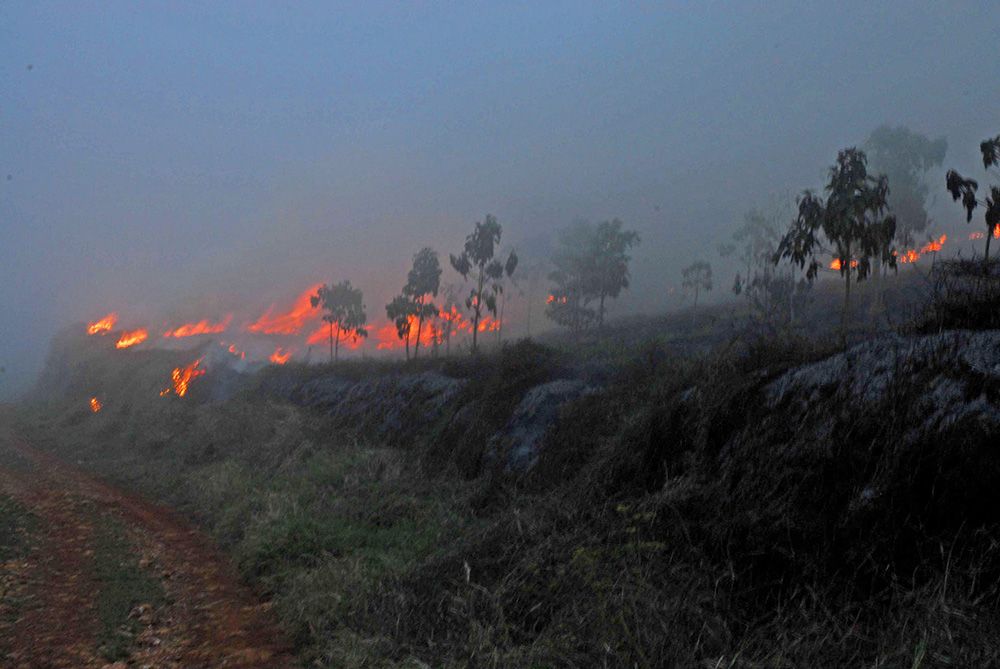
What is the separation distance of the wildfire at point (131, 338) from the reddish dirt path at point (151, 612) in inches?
2270

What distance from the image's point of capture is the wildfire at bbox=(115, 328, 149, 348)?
6384 centimetres

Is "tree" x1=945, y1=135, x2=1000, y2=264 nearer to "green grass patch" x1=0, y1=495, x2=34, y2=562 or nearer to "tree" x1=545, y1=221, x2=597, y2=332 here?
"green grass patch" x1=0, y1=495, x2=34, y2=562

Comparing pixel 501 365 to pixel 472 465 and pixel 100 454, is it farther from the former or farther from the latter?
pixel 100 454

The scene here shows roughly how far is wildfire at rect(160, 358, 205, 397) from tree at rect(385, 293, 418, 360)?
45.8 feet

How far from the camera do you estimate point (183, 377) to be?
4138cm

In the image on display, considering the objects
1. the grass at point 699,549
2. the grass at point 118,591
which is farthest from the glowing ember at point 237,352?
the grass at point 699,549

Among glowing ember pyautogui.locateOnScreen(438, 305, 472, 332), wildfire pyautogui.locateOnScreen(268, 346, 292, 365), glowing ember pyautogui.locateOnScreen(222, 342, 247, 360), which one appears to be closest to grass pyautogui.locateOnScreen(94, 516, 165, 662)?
glowing ember pyautogui.locateOnScreen(222, 342, 247, 360)

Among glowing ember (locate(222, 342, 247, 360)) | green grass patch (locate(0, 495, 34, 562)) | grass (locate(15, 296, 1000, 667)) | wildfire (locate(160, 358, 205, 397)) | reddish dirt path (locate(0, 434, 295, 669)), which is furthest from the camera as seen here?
glowing ember (locate(222, 342, 247, 360))

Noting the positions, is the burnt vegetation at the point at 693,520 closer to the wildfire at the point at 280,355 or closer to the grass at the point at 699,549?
the grass at the point at 699,549

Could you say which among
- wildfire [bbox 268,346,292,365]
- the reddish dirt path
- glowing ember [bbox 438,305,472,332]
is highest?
glowing ember [bbox 438,305,472,332]

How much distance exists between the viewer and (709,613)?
4.91 m

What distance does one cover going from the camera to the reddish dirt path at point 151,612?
6.41 m

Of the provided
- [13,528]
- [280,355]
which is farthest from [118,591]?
[280,355]

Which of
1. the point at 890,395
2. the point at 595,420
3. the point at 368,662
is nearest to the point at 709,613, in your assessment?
the point at 890,395
